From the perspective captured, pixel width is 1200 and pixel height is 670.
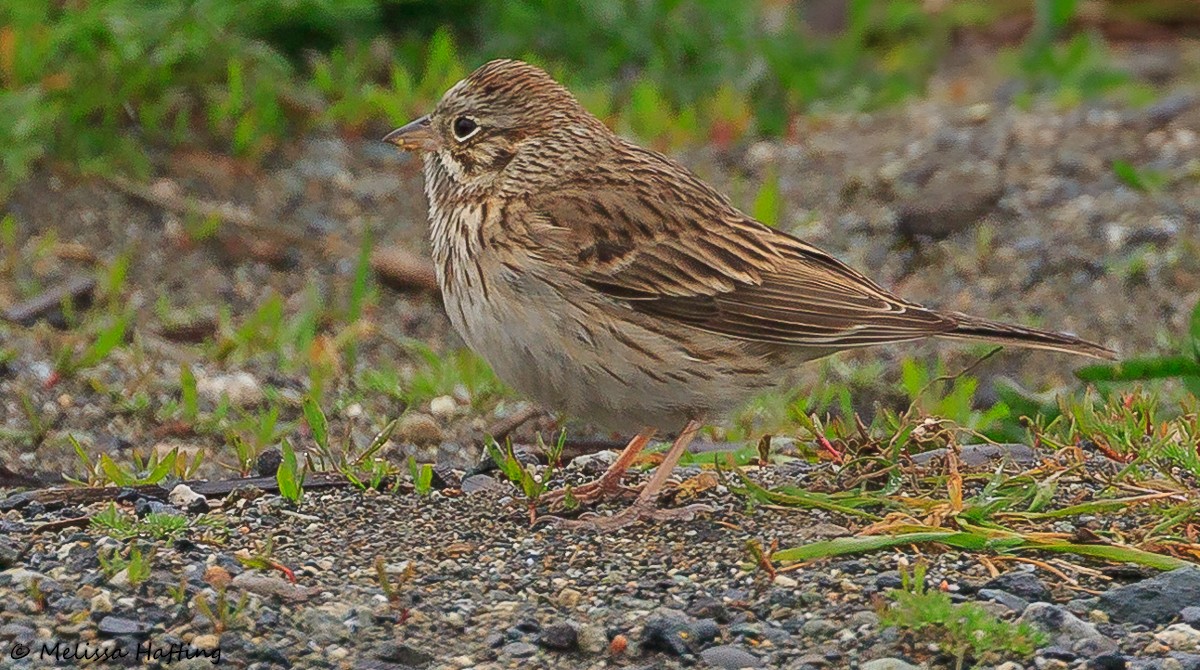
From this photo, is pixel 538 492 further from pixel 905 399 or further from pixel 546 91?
pixel 905 399

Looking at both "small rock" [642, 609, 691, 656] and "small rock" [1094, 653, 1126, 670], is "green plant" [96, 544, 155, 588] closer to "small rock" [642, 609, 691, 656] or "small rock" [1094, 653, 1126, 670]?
"small rock" [642, 609, 691, 656]

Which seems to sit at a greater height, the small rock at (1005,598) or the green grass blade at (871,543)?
the green grass blade at (871,543)

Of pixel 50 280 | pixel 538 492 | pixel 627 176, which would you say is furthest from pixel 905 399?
pixel 50 280

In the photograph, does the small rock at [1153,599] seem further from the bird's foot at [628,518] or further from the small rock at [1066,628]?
the bird's foot at [628,518]

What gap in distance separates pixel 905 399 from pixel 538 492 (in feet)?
7.37

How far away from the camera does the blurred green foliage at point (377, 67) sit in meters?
8.09

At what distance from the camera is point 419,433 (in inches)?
256

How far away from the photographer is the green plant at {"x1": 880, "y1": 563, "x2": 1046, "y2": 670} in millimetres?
3994

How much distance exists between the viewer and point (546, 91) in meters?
5.88

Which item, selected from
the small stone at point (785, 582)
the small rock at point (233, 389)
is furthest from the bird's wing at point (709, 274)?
the small rock at point (233, 389)

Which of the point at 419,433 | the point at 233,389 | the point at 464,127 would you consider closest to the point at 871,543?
the point at 464,127

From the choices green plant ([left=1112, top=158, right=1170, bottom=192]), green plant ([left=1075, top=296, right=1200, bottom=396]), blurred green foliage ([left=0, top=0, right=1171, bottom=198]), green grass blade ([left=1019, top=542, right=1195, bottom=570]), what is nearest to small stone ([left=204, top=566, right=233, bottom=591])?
green grass blade ([left=1019, top=542, right=1195, bottom=570])

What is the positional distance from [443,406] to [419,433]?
29cm

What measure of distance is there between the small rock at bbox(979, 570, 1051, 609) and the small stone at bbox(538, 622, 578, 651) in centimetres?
99
